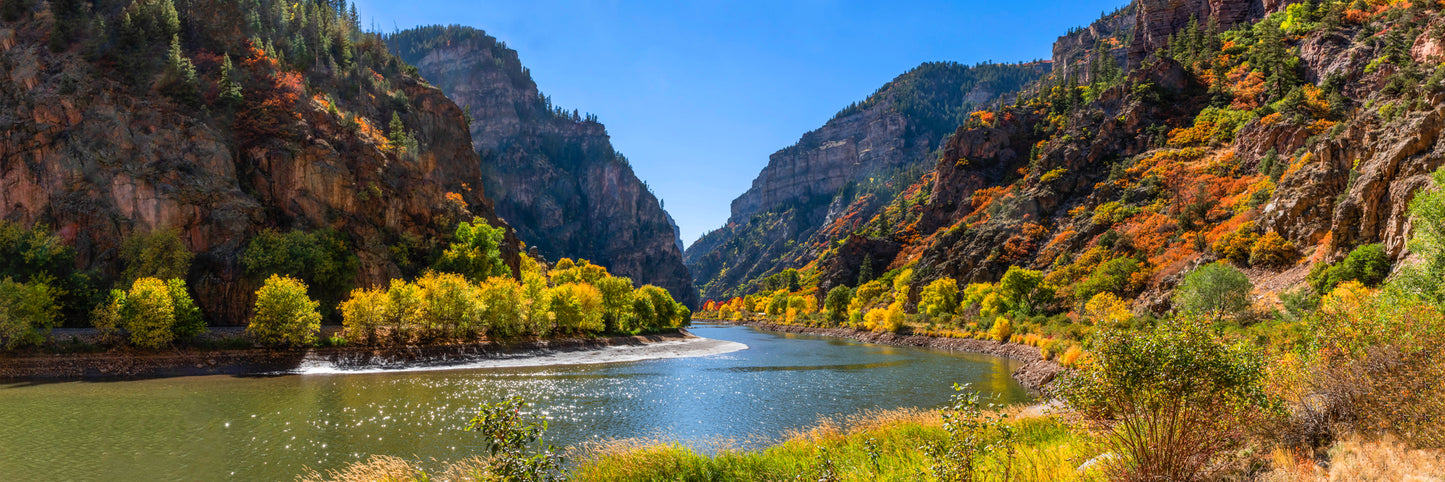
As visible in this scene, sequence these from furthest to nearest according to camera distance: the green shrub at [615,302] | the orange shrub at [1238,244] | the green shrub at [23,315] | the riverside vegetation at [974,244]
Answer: the green shrub at [615,302]
the orange shrub at [1238,244]
the green shrub at [23,315]
the riverside vegetation at [974,244]

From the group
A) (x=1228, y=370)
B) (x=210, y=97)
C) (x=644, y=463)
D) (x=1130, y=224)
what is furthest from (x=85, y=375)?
(x=1130, y=224)

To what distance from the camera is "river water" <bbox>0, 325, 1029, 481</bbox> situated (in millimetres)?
21672

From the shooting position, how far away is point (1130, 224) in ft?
287

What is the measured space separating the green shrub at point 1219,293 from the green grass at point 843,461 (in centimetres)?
4086

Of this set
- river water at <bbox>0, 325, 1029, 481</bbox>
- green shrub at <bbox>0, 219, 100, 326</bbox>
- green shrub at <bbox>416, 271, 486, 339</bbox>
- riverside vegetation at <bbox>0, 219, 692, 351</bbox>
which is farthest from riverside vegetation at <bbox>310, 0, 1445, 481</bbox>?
green shrub at <bbox>0, 219, 100, 326</bbox>

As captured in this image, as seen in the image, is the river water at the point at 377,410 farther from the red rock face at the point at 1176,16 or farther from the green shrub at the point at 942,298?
the red rock face at the point at 1176,16

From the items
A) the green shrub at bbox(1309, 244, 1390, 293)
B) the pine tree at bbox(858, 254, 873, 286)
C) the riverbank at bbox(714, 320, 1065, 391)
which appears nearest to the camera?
the green shrub at bbox(1309, 244, 1390, 293)

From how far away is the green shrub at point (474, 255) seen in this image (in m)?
80.9

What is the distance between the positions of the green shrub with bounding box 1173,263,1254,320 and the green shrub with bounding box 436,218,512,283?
8331 centimetres

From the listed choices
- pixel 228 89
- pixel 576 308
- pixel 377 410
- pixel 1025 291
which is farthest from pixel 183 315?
pixel 1025 291

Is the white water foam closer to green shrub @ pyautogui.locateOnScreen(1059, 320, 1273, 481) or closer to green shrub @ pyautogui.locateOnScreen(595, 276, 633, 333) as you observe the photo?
green shrub @ pyautogui.locateOnScreen(595, 276, 633, 333)

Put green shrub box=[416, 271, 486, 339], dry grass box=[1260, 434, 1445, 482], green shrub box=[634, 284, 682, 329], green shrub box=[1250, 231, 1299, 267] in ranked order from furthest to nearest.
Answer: green shrub box=[634, 284, 682, 329] → green shrub box=[416, 271, 486, 339] → green shrub box=[1250, 231, 1299, 267] → dry grass box=[1260, 434, 1445, 482]

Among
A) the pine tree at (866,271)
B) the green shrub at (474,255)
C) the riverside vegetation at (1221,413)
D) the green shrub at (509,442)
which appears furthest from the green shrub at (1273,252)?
the pine tree at (866,271)

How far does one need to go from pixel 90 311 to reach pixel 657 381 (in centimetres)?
5174
